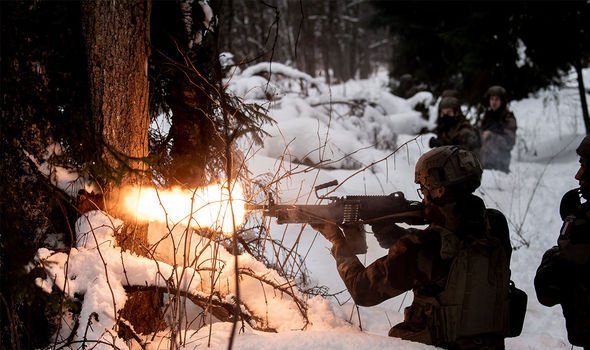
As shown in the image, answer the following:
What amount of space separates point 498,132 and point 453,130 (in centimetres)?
133

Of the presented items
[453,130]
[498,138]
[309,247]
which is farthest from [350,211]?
[498,138]

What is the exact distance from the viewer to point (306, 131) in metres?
6.41

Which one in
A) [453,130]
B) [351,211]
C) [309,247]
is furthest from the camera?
[453,130]

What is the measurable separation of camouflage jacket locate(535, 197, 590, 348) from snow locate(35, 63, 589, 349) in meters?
0.72

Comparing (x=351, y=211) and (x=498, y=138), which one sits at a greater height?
(x=498, y=138)

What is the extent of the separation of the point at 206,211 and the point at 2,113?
1.25 meters

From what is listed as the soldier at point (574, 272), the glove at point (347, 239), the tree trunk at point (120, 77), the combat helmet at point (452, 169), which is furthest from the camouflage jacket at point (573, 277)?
the tree trunk at point (120, 77)

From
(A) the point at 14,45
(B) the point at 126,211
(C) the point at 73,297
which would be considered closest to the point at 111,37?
(A) the point at 14,45

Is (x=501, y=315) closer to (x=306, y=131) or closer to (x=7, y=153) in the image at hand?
(x=7, y=153)

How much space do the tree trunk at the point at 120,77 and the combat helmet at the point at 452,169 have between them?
1570 millimetres

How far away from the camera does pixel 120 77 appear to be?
253 centimetres

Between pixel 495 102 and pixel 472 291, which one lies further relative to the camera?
pixel 495 102

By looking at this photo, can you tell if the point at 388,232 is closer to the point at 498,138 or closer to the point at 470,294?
the point at 470,294

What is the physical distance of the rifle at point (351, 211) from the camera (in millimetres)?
2836
